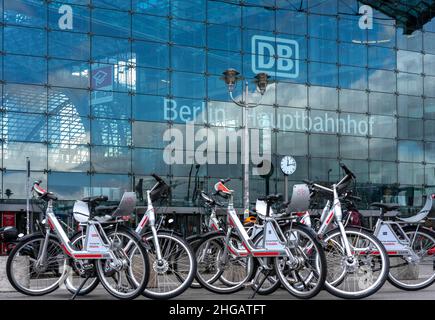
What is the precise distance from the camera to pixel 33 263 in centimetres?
848

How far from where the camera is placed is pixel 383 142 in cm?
2780

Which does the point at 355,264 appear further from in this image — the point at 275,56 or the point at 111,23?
the point at 275,56

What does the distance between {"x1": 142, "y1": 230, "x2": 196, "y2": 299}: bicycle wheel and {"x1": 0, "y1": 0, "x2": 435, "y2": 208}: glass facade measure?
1423 cm

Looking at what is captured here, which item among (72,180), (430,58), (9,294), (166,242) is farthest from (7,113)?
(430,58)

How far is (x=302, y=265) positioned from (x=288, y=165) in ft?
58.1

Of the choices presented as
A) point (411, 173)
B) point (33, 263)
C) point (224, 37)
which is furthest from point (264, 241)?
point (411, 173)

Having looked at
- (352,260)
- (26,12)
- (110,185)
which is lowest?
(352,260)

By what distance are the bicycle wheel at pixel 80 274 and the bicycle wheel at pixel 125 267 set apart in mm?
160

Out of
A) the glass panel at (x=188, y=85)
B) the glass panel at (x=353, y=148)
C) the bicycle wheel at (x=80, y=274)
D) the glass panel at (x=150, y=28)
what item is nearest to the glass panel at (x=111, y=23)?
the glass panel at (x=150, y=28)

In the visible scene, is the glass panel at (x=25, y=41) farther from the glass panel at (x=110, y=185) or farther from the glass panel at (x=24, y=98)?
the glass panel at (x=110, y=185)

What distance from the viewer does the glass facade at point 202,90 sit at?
22.0 meters

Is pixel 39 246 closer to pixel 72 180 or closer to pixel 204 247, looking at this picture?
pixel 204 247

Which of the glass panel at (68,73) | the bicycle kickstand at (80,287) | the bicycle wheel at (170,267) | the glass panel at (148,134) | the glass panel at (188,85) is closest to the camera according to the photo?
the bicycle wheel at (170,267)
